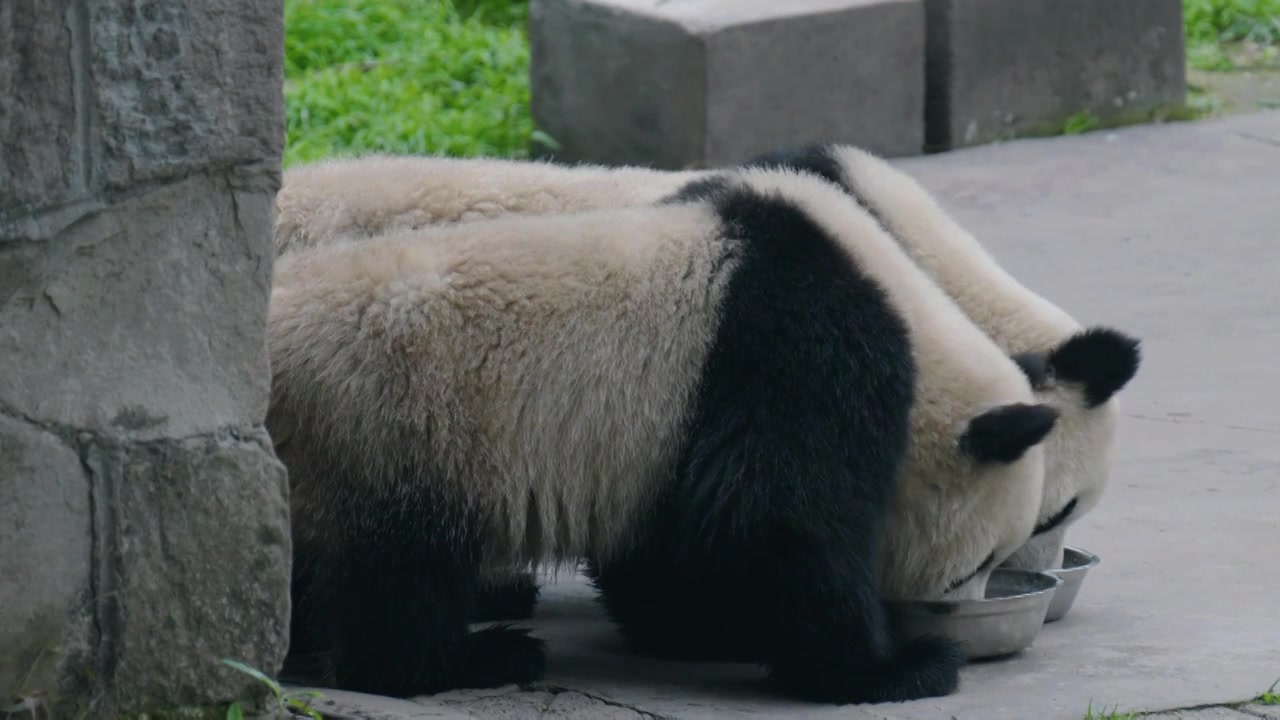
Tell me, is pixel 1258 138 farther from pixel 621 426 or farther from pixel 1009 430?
pixel 621 426

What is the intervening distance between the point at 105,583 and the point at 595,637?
5.29ft

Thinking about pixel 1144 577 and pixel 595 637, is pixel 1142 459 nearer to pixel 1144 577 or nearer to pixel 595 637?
pixel 1144 577

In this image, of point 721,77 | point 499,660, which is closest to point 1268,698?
point 499,660

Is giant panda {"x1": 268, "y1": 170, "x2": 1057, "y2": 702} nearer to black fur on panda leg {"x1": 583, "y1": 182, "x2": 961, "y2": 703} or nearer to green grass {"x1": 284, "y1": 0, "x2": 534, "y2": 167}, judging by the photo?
black fur on panda leg {"x1": 583, "y1": 182, "x2": 961, "y2": 703}

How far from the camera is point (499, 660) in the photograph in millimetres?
3725

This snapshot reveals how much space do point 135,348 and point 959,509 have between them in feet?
5.84

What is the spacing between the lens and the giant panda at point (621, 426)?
3.48 m

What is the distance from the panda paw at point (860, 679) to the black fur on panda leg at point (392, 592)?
2.12 feet

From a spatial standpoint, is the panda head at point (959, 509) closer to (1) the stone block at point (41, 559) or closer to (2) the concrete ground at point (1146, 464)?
(2) the concrete ground at point (1146, 464)

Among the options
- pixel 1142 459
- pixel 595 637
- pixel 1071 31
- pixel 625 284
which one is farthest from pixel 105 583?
pixel 1071 31

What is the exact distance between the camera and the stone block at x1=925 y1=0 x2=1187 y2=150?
8.87 meters

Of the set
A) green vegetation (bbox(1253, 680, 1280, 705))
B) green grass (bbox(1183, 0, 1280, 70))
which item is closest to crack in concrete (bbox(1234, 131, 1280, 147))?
green grass (bbox(1183, 0, 1280, 70))

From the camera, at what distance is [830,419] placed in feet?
11.9

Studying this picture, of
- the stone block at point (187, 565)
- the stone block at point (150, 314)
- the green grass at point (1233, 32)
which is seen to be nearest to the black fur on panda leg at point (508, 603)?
the stone block at point (187, 565)
